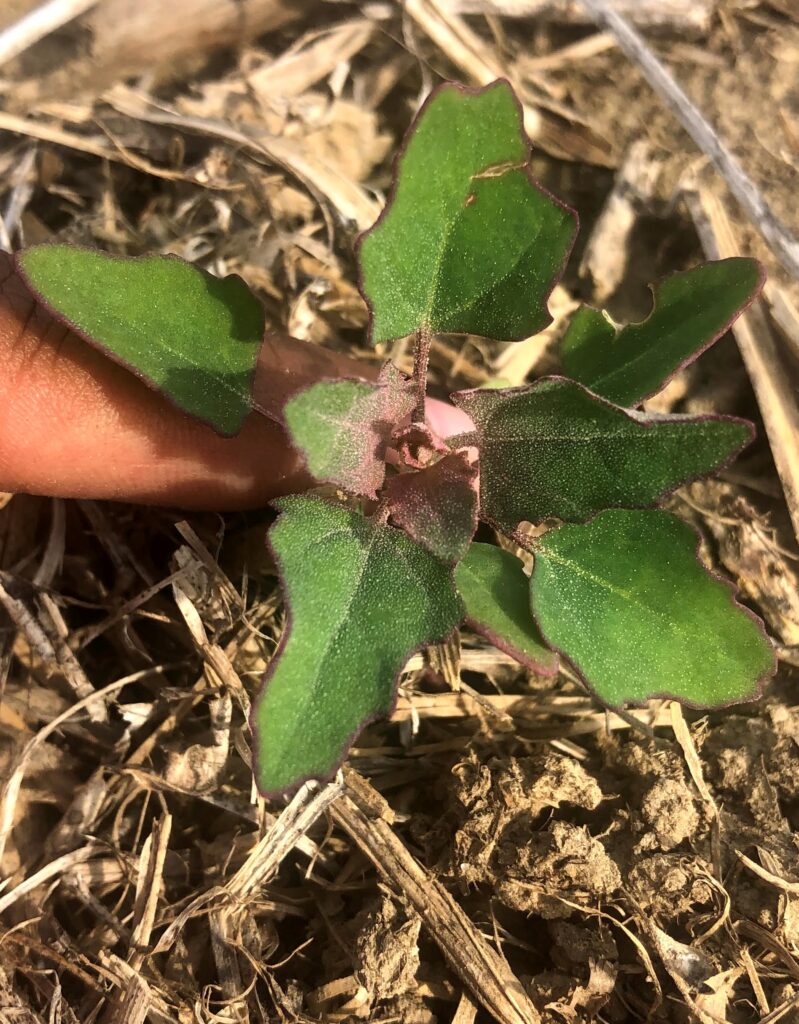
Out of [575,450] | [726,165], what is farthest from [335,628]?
[726,165]

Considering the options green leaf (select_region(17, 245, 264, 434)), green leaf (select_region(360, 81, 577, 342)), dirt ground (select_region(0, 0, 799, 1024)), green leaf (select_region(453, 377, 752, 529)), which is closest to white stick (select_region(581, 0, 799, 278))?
dirt ground (select_region(0, 0, 799, 1024))

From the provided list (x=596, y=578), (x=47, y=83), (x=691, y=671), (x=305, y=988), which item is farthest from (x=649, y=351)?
(x=47, y=83)

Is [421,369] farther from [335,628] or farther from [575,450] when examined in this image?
[335,628]

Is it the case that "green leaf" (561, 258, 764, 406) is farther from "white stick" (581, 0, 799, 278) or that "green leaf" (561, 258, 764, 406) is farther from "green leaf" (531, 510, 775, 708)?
"white stick" (581, 0, 799, 278)

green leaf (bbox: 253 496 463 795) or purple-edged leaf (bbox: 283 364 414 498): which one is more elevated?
purple-edged leaf (bbox: 283 364 414 498)

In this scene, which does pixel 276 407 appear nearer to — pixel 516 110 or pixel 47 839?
pixel 516 110

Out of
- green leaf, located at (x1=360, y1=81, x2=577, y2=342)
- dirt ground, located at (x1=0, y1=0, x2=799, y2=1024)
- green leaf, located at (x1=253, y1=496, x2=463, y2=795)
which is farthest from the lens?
dirt ground, located at (x1=0, y1=0, x2=799, y2=1024)
